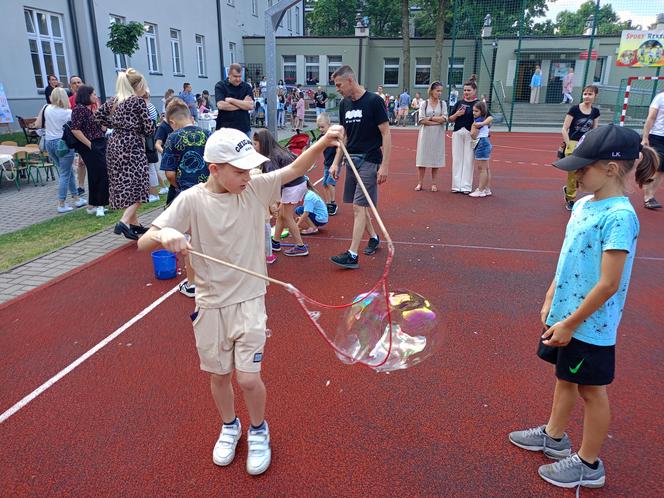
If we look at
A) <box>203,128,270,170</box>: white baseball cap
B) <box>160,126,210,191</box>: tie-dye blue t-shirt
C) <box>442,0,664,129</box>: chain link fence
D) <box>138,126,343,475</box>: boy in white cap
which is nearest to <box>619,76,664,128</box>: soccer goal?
<box>442,0,664,129</box>: chain link fence

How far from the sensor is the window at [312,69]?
38.4 m

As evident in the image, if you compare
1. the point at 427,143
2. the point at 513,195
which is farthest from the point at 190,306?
the point at 513,195

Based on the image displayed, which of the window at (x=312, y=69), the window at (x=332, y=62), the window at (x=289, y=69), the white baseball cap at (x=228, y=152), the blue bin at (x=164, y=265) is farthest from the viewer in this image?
the window at (x=289, y=69)

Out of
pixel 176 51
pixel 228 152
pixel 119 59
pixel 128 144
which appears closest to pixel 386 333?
pixel 228 152

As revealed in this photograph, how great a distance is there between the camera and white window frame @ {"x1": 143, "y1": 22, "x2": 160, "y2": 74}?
79.5 feet

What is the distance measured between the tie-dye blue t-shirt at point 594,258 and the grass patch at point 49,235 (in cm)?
645

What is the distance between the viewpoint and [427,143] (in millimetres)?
10188

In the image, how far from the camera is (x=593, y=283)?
2467mm

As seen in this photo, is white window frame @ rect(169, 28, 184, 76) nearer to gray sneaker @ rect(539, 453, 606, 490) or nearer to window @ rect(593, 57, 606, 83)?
window @ rect(593, 57, 606, 83)

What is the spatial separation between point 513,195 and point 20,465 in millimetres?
9850

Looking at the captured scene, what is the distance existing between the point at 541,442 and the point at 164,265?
439 cm

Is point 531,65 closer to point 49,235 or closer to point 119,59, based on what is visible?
point 119,59

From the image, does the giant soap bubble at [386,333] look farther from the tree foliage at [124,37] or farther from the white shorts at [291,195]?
the tree foliage at [124,37]

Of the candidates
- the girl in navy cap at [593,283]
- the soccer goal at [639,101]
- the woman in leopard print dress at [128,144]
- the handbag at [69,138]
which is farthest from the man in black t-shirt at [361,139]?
the soccer goal at [639,101]
